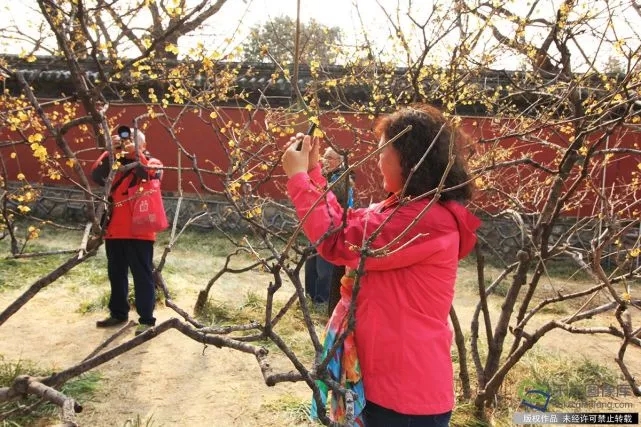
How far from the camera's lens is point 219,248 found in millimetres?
8539

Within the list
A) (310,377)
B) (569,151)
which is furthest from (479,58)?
(310,377)

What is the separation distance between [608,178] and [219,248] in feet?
21.6

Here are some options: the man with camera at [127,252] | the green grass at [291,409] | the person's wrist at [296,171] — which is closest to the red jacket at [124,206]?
the man with camera at [127,252]

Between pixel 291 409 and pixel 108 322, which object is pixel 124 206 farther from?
pixel 291 409

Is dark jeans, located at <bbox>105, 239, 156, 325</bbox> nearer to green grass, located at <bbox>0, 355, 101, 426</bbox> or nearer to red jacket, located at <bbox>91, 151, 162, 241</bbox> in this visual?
red jacket, located at <bbox>91, 151, 162, 241</bbox>

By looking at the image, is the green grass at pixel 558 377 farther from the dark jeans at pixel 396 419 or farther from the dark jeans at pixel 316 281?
the dark jeans at pixel 396 419

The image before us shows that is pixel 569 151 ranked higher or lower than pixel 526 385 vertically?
higher

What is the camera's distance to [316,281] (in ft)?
18.0

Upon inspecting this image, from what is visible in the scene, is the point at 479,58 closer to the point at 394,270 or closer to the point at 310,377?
the point at 394,270

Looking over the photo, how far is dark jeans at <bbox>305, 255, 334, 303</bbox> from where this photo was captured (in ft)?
17.4

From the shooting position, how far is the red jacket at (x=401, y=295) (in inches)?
57.6

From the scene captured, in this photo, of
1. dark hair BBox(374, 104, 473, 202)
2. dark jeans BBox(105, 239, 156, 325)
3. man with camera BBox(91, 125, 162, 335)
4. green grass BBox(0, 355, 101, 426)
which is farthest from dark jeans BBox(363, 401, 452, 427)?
dark jeans BBox(105, 239, 156, 325)

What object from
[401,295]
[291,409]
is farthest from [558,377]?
[401,295]

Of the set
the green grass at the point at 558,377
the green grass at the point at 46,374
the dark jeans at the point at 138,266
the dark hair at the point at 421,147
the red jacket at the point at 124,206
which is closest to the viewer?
the dark hair at the point at 421,147
